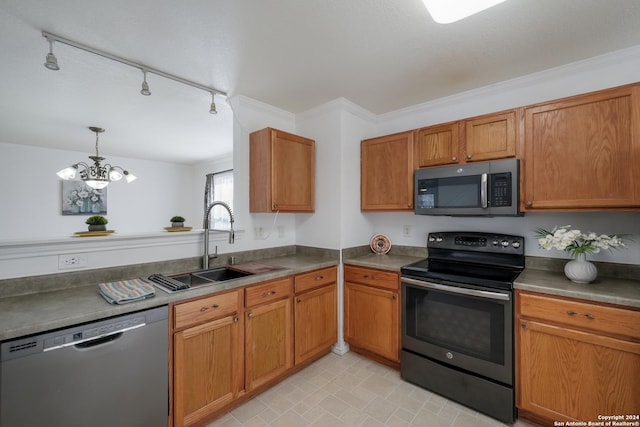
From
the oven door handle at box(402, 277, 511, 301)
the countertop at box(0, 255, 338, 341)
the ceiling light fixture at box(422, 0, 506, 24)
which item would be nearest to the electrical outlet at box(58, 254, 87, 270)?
the countertop at box(0, 255, 338, 341)

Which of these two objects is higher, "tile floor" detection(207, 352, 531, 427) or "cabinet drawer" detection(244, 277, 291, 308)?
"cabinet drawer" detection(244, 277, 291, 308)

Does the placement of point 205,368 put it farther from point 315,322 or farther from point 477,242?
point 477,242

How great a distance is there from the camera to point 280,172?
2488mm

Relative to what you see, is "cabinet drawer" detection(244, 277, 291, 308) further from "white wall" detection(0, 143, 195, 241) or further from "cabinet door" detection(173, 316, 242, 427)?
"white wall" detection(0, 143, 195, 241)

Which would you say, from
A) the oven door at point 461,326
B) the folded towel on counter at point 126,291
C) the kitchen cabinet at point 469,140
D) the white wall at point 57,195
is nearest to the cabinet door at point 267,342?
the folded towel on counter at point 126,291

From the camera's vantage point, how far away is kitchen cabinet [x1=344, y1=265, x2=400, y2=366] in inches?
91.1

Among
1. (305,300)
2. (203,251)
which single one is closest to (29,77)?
(203,251)

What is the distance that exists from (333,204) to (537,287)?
5.46 feet

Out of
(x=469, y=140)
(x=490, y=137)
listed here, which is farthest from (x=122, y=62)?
(x=490, y=137)

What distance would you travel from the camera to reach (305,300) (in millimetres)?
2342

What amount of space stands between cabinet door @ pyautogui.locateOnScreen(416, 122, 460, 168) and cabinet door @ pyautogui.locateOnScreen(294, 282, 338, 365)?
56.3 inches

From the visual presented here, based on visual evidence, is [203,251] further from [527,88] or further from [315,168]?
[527,88]

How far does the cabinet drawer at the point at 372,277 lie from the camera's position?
2.32 metres

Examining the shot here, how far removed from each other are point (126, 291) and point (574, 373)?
2.60 m
